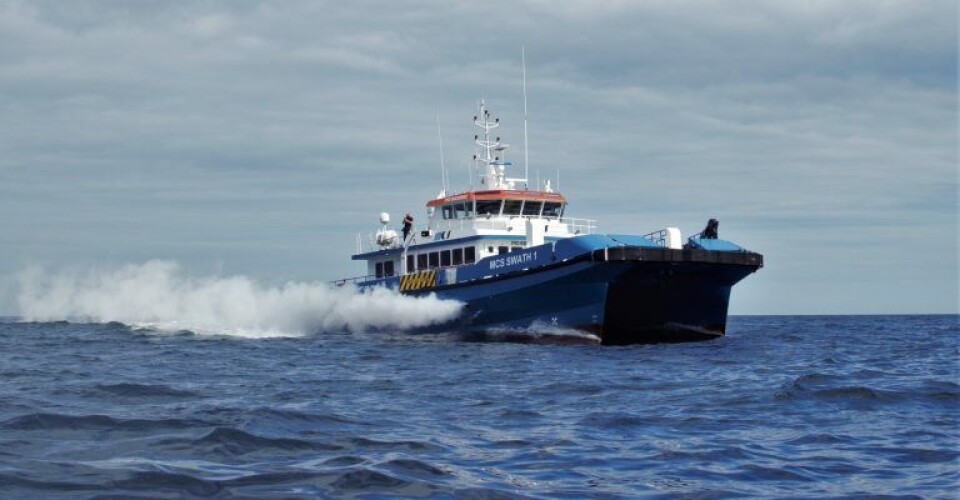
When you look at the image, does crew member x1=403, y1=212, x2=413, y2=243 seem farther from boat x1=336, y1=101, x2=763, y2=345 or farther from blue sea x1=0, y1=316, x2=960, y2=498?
blue sea x1=0, y1=316, x2=960, y2=498

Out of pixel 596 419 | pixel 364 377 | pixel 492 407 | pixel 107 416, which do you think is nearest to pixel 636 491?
pixel 596 419

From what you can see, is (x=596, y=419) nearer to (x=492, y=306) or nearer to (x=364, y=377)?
(x=364, y=377)

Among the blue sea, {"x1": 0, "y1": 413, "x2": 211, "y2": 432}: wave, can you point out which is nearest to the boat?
the blue sea

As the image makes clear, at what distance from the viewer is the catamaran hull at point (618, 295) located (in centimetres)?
2356

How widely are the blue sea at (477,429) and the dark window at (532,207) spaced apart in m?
11.1

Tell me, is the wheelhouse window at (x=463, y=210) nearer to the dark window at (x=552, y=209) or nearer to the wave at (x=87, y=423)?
the dark window at (x=552, y=209)

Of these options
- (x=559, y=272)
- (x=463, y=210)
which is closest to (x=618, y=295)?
(x=559, y=272)

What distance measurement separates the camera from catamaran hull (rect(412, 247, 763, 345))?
77.3 feet

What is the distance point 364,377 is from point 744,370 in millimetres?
6609

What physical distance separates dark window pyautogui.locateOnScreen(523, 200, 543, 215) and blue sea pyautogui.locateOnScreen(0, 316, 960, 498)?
11.1 m

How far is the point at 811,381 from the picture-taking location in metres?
14.8

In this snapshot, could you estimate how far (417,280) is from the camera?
28750 mm

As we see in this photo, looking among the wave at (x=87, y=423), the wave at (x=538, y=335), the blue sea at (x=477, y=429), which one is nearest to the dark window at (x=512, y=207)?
the wave at (x=538, y=335)

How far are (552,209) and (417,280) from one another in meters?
4.88
